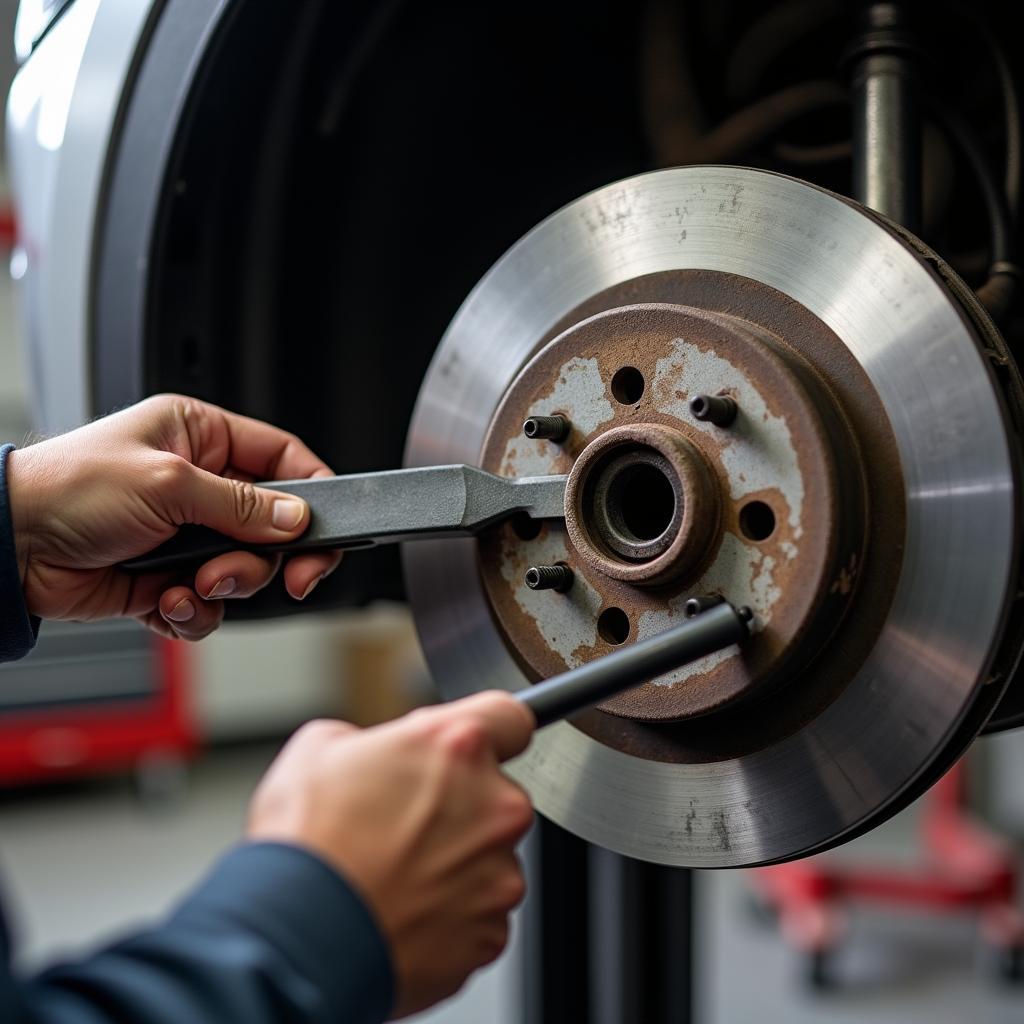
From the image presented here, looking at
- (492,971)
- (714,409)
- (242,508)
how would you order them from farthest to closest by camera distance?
(492,971)
(242,508)
(714,409)

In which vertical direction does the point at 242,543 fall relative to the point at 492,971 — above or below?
above

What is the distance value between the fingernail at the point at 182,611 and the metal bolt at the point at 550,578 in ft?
0.66

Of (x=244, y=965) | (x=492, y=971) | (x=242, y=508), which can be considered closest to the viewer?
(x=244, y=965)

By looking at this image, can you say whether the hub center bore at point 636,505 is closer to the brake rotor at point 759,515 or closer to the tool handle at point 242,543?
the brake rotor at point 759,515

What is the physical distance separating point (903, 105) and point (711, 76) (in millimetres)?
210

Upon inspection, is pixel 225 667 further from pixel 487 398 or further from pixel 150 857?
pixel 487 398

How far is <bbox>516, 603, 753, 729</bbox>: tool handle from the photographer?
1.17ft

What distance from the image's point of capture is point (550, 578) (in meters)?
0.45

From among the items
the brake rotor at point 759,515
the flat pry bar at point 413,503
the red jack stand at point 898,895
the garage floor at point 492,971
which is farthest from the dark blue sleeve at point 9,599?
the red jack stand at point 898,895

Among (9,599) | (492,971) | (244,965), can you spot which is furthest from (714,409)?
(492,971)

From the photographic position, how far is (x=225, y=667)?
2904 millimetres

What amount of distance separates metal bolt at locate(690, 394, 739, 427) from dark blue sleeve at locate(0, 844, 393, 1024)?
8.1 inches

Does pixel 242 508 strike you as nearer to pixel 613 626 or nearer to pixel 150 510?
pixel 150 510

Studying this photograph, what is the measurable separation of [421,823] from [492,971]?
1.62 metres
